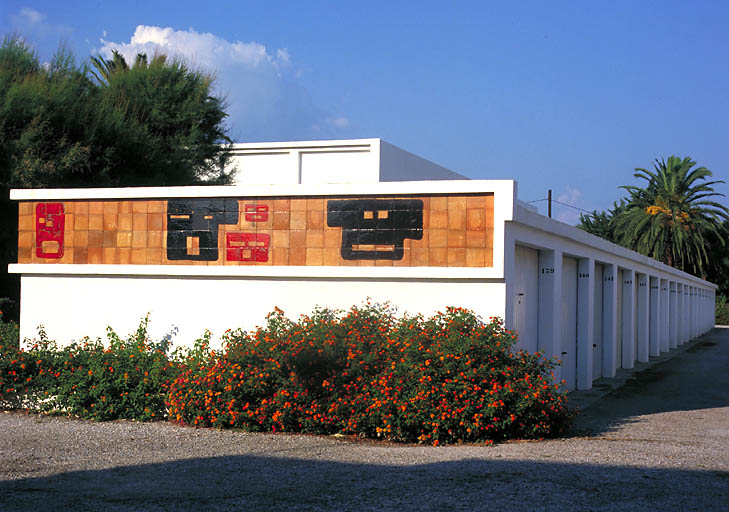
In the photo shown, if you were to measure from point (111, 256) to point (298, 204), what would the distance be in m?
3.26

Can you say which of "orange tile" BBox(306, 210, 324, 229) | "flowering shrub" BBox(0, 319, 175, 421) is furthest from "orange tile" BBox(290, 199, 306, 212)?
"flowering shrub" BBox(0, 319, 175, 421)

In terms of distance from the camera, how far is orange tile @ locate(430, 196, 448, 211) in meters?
11.8

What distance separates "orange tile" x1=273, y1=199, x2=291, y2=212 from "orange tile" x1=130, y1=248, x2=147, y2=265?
2298 mm

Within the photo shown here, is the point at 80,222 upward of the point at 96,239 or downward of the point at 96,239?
upward

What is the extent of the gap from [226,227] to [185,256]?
81 centimetres

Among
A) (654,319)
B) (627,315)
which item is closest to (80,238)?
(627,315)

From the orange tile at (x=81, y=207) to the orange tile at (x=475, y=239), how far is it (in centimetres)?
616

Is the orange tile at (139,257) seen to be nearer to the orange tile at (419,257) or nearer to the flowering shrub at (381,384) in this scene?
the flowering shrub at (381,384)

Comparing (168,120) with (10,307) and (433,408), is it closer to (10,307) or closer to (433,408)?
(10,307)

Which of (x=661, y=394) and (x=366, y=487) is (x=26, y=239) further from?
(x=661, y=394)

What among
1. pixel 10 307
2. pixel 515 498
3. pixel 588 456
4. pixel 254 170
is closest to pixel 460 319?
pixel 588 456

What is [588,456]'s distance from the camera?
9125 millimetres

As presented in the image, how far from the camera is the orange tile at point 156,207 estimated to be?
13.1 m

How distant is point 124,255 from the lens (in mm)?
13297
